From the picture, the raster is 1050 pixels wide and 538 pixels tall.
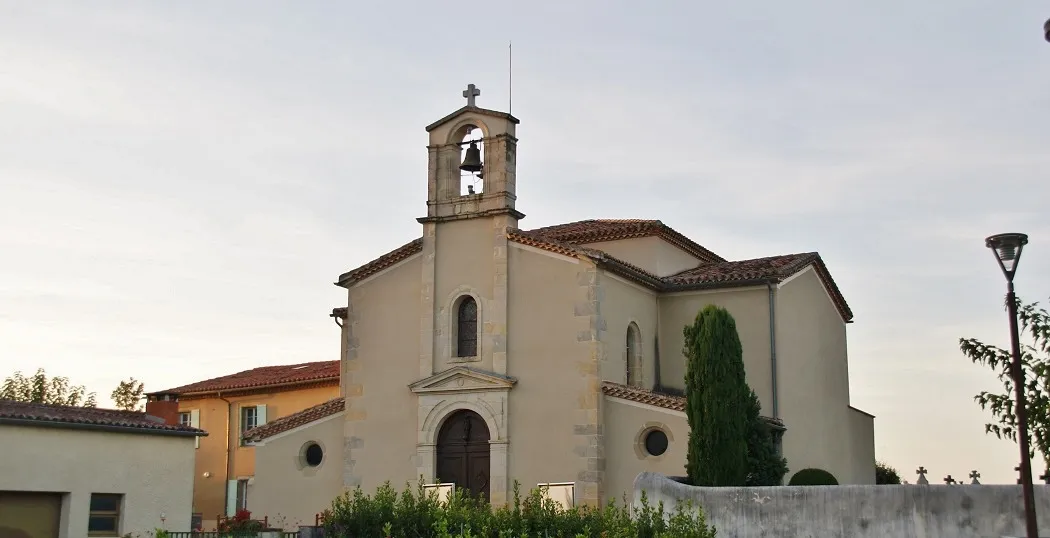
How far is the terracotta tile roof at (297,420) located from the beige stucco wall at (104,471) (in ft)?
12.7

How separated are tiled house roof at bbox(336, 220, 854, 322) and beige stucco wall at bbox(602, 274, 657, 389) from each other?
0.29 m

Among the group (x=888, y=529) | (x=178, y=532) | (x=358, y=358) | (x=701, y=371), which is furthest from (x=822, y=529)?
(x=358, y=358)

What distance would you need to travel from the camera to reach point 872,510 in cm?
1602

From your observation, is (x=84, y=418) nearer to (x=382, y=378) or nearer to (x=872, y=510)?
(x=382, y=378)

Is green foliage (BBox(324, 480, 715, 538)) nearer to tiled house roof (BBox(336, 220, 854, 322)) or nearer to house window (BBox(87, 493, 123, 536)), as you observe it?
house window (BBox(87, 493, 123, 536))

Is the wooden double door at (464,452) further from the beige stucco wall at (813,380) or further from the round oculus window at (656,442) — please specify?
the beige stucco wall at (813,380)

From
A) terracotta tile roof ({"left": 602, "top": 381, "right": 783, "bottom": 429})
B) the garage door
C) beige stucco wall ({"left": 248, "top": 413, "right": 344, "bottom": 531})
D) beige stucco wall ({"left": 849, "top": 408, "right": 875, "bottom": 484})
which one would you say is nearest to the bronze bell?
terracotta tile roof ({"left": 602, "top": 381, "right": 783, "bottom": 429})

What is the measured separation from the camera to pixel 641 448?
24.2m

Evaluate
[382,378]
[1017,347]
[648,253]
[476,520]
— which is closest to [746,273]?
[648,253]

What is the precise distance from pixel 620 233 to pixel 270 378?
48.2 feet

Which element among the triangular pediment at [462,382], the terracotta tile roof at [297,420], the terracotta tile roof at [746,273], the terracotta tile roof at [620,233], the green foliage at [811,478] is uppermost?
the terracotta tile roof at [620,233]

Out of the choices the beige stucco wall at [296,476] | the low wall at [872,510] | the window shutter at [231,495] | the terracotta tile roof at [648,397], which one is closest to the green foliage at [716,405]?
the terracotta tile roof at [648,397]

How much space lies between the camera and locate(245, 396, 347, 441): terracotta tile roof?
90.8 ft

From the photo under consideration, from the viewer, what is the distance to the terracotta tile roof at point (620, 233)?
2928 cm
